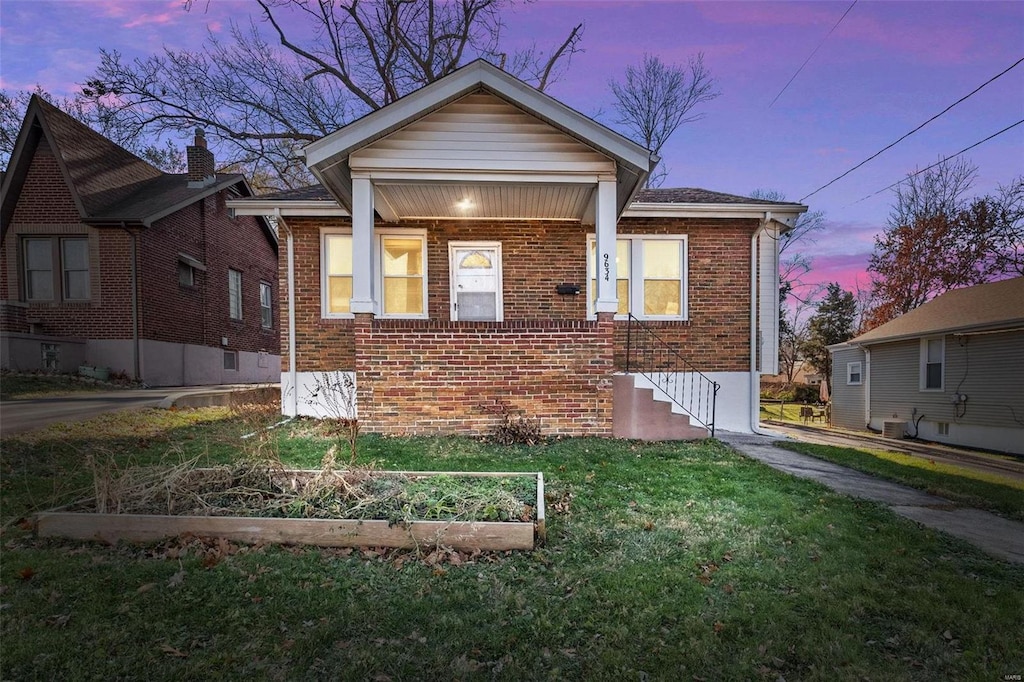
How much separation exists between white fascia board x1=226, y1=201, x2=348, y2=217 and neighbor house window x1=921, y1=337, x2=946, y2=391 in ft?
58.7

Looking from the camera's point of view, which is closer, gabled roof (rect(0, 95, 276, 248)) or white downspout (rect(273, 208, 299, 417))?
white downspout (rect(273, 208, 299, 417))

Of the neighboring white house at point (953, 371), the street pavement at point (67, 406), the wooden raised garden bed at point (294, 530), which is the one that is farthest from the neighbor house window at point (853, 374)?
the street pavement at point (67, 406)

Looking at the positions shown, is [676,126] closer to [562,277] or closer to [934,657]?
[562,277]

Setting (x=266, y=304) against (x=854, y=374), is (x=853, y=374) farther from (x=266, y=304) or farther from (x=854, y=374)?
(x=266, y=304)

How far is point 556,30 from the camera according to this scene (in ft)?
50.5

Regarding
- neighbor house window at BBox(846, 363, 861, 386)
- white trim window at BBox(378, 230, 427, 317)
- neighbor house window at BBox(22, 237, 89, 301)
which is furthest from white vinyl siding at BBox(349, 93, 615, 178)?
neighbor house window at BBox(846, 363, 861, 386)

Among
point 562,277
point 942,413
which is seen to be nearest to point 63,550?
point 562,277

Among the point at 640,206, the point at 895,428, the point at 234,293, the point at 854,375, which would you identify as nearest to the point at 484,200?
the point at 640,206

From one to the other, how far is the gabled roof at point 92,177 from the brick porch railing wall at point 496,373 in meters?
9.50

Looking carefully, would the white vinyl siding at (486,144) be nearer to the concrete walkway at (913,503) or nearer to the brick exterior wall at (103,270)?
the concrete walkway at (913,503)

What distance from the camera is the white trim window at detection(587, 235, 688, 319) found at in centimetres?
902

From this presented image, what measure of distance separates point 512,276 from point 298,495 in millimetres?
5866

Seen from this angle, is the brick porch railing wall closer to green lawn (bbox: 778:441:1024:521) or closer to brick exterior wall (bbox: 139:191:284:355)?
green lawn (bbox: 778:441:1024:521)

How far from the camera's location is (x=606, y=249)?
670cm
